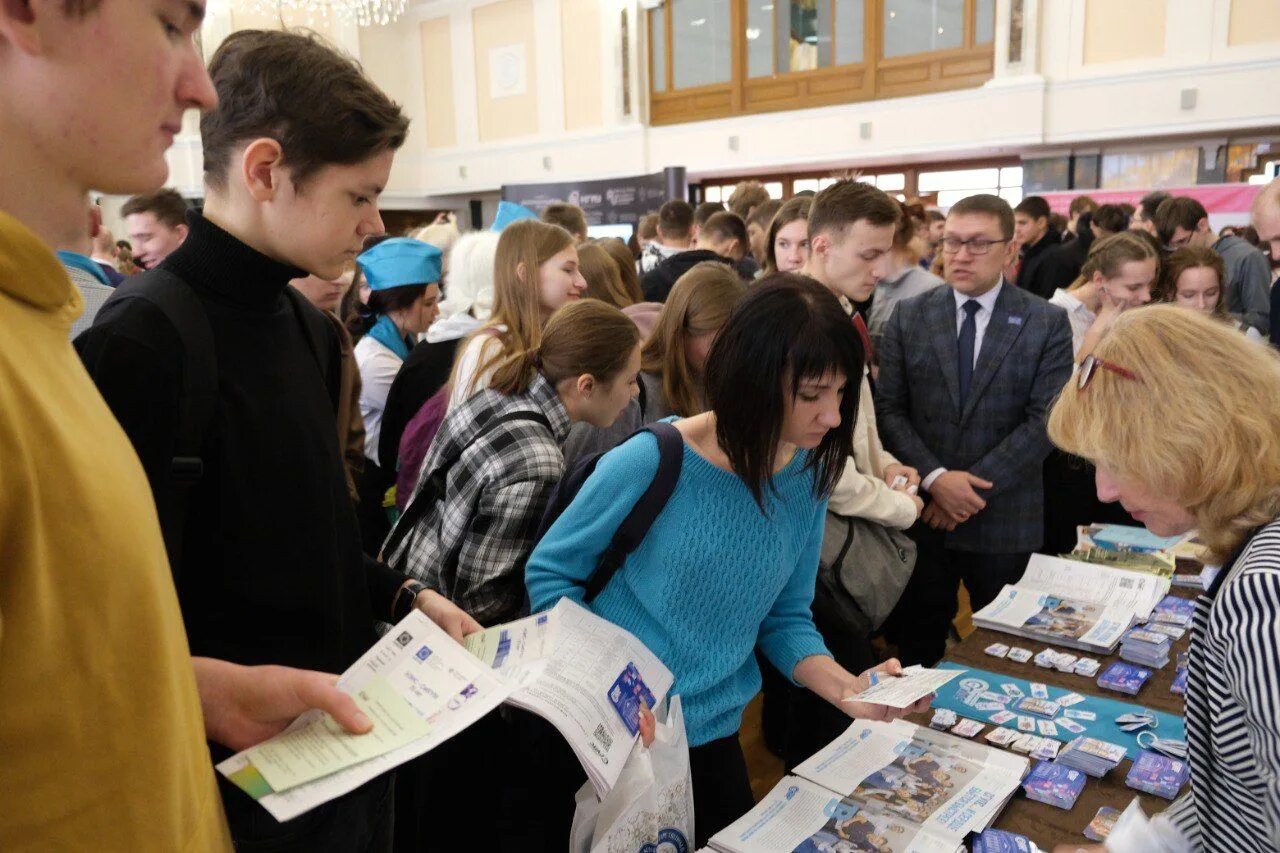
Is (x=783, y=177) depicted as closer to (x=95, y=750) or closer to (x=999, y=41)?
(x=999, y=41)

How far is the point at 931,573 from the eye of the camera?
296 cm

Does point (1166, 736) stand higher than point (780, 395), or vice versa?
point (780, 395)

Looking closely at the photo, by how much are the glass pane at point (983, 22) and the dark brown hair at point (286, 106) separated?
36.8 ft

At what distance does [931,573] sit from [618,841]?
6.36ft

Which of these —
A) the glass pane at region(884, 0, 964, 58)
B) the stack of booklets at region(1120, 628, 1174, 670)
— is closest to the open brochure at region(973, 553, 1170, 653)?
the stack of booklets at region(1120, 628, 1174, 670)

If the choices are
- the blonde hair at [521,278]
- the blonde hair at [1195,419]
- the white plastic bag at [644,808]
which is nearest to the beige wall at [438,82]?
the blonde hair at [521,278]

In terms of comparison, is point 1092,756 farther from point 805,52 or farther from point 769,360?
point 805,52

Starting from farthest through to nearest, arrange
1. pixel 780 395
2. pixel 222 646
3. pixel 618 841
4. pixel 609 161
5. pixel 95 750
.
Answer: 1. pixel 609 161
2. pixel 780 395
3. pixel 618 841
4. pixel 222 646
5. pixel 95 750

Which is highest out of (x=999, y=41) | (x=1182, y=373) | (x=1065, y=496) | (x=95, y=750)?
(x=999, y=41)

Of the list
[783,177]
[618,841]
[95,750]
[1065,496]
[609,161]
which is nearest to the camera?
[95,750]

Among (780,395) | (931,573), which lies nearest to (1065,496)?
(931,573)

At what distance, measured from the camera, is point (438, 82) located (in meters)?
15.9

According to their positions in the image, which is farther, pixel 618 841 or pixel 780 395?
pixel 780 395

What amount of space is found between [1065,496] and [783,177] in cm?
941
